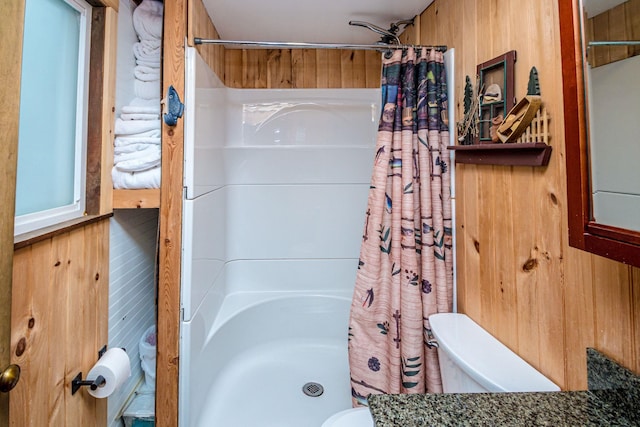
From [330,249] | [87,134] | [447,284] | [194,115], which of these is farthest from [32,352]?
[330,249]

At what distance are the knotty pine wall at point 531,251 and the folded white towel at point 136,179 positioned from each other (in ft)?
4.49

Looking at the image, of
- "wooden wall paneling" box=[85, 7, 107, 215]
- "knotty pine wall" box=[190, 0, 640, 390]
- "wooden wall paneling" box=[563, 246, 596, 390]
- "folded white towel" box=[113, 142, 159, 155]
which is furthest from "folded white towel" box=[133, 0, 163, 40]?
"wooden wall paneling" box=[563, 246, 596, 390]

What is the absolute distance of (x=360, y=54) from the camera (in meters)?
2.41

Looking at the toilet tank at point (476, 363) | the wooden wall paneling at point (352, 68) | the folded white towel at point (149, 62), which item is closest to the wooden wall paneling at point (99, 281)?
the folded white towel at point (149, 62)

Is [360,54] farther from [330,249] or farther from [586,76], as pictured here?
[586,76]

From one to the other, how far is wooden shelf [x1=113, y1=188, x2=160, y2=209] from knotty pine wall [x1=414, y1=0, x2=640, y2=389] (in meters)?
1.38

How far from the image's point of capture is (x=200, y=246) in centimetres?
160

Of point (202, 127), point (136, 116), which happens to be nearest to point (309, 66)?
point (202, 127)

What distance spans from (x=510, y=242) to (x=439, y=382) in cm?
75

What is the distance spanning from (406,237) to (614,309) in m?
0.78

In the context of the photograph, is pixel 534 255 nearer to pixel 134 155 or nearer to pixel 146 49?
pixel 134 155

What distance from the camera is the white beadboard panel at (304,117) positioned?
2361mm

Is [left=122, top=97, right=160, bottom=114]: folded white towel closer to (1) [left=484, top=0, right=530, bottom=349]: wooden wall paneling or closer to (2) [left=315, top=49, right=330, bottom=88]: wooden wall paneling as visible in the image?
(2) [left=315, top=49, right=330, bottom=88]: wooden wall paneling

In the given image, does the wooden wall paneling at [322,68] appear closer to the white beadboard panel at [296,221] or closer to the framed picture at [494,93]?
the white beadboard panel at [296,221]
